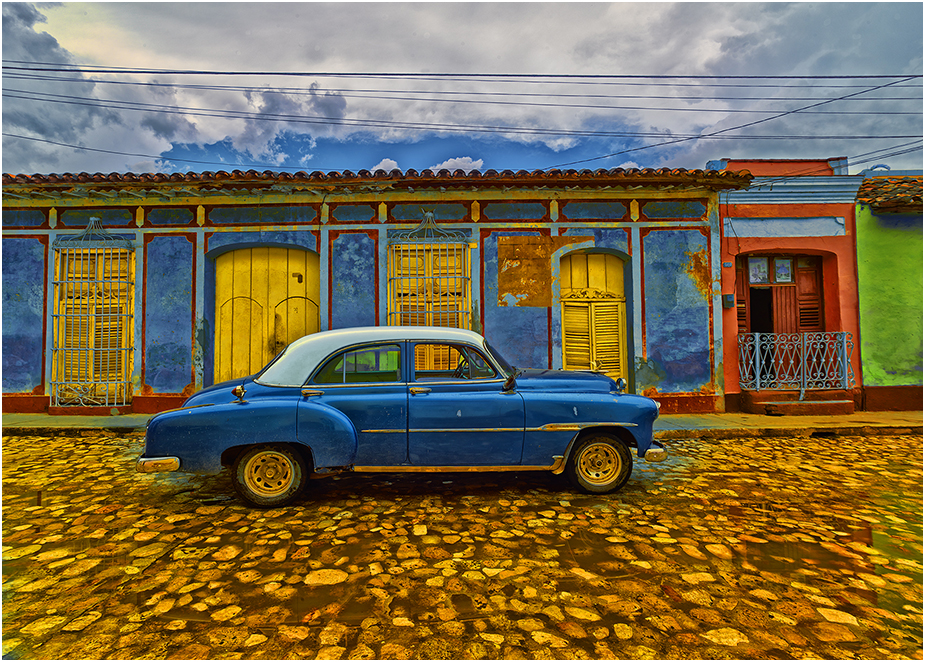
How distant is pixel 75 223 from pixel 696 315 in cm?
1166

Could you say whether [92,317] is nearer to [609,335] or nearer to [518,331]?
[518,331]

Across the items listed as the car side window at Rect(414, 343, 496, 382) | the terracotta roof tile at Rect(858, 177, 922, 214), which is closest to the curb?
the car side window at Rect(414, 343, 496, 382)

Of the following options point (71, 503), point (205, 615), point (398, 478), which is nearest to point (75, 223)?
point (71, 503)

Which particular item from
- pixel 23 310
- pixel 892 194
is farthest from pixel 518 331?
pixel 23 310

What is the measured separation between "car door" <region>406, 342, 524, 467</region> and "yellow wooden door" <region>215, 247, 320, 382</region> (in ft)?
16.9

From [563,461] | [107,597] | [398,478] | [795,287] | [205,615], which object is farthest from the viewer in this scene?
[795,287]

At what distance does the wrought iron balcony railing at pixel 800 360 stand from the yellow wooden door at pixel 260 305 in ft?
26.6

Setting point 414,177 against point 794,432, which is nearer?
point 794,432

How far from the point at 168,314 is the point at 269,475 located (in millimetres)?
5974

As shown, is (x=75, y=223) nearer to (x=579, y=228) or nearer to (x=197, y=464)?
(x=197, y=464)

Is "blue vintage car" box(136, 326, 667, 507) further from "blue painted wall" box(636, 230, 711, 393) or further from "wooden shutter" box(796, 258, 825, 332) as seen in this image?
"wooden shutter" box(796, 258, 825, 332)

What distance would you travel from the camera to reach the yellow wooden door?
27.3 ft

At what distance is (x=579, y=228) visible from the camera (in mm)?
8156

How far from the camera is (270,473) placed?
12.4 ft
